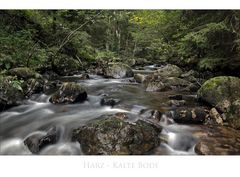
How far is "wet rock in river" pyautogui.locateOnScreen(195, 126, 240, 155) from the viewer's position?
2.77m

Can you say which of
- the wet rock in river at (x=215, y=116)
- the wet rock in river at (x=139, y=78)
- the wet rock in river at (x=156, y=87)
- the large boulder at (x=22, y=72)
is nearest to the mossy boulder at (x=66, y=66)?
the large boulder at (x=22, y=72)

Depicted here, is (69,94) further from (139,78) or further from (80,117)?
(139,78)

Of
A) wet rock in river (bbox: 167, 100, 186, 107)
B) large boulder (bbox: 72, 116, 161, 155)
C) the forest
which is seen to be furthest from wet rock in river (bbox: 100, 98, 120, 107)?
wet rock in river (bbox: 167, 100, 186, 107)

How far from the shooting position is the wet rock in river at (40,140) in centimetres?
280

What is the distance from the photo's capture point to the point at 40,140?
284 cm

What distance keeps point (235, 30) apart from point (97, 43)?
51.9 inches

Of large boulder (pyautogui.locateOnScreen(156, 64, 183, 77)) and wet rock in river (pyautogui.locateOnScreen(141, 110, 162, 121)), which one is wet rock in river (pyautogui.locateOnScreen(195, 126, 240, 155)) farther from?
large boulder (pyautogui.locateOnScreen(156, 64, 183, 77))

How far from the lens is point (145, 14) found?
294cm

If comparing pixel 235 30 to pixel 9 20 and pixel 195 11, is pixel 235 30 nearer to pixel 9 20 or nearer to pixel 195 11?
pixel 195 11

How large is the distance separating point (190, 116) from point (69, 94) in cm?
117

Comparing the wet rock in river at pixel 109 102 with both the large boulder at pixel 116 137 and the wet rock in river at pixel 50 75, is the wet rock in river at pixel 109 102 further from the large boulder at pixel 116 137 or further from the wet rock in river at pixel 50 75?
the wet rock in river at pixel 50 75

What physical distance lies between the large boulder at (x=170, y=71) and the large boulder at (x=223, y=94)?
29 cm

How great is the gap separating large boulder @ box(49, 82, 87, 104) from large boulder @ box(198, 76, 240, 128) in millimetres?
1165
